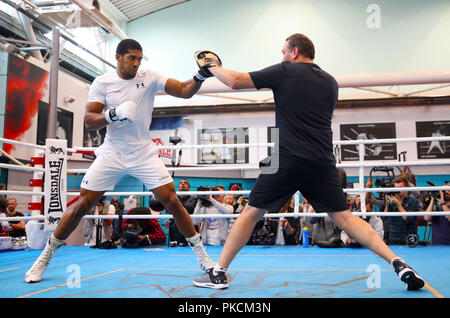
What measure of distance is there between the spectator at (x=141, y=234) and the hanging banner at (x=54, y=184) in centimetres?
104

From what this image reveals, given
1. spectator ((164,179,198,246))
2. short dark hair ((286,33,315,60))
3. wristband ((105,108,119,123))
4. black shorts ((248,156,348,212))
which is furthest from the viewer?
spectator ((164,179,198,246))

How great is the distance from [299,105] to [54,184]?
2.97m

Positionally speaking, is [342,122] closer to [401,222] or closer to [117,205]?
[401,222]

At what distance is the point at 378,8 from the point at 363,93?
222cm

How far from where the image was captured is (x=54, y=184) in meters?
4.09

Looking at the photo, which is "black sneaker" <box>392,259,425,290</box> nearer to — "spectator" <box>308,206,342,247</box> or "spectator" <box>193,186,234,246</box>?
"spectator" <box>308,206,342,247</box>

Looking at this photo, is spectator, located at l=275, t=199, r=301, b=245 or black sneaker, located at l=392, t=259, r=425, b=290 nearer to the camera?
black sneaker, located at l=392, t=259, r=425, b=290

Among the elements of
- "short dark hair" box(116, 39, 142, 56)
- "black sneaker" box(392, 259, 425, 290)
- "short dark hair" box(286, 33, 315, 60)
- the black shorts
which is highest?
"short dark hair" box(116, 39, 142, 56)

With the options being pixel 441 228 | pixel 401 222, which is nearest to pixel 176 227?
pixel 401 222

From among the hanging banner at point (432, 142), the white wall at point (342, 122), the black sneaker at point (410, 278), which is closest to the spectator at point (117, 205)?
the black sneaker at point (410, 278)

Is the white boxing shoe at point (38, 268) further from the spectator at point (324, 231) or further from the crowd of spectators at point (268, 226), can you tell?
the spectator at point (324, 231)

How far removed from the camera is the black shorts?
2092 millimetres

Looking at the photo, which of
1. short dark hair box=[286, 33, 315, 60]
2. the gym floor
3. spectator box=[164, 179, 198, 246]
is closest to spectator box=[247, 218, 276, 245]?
spectator box=[164, 179, 198, 246]
